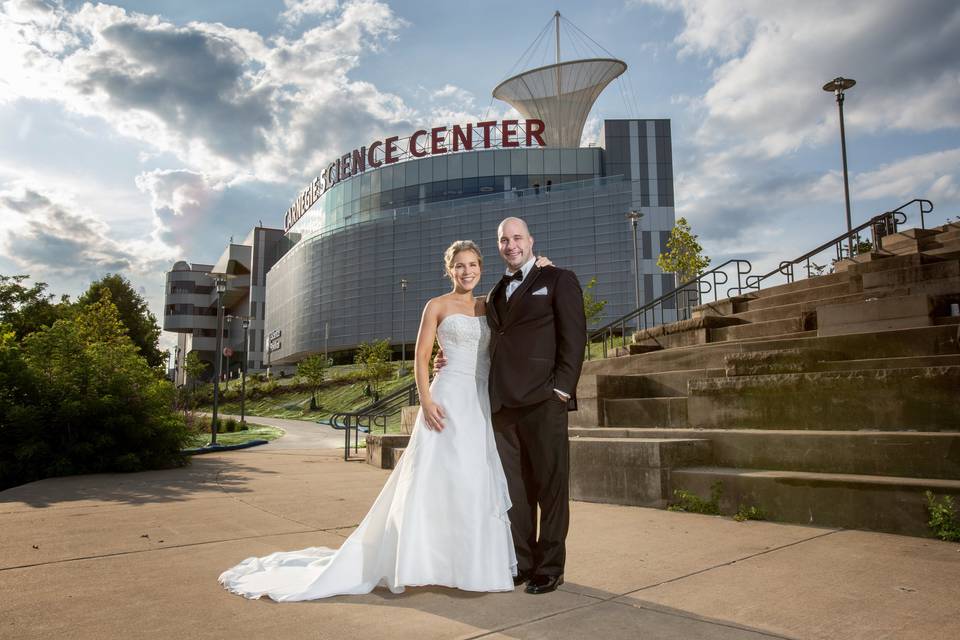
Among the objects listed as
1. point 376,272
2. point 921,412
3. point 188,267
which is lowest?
point 921,412

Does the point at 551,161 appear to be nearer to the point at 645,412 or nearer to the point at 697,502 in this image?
the point at 645,412

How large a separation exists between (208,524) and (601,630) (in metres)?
4.27

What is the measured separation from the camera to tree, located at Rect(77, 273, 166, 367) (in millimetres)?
55875

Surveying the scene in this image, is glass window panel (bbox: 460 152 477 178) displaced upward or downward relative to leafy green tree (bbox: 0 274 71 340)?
upward

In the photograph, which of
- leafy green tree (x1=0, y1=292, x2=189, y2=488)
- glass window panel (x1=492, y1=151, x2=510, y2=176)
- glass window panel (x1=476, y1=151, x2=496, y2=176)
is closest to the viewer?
leafy green tree (x1=0, y1=292, x2=189, y2=488)

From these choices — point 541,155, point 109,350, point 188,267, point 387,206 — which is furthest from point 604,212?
point 188,267

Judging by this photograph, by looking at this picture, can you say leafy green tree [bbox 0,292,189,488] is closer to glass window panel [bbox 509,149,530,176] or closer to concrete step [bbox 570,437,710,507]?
concrete step [bbox 570,437,710,507]

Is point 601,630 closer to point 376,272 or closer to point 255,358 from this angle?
point 376,272

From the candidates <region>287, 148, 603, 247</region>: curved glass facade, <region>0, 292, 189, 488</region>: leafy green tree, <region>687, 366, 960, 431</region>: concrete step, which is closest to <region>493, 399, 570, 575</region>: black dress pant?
<region>687, 366, 960, 431</region>: concrete step

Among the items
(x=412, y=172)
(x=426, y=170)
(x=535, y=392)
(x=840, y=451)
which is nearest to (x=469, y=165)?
(x=426, y=170)

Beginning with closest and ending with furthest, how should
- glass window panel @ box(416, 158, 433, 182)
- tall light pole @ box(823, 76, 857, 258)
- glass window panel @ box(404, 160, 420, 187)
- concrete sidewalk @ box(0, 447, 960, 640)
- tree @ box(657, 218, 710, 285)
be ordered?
1. concrete sidewalk @ box(0, 447, 960, 640)
2. tall light pole @ box(823, 76, 857, 258)
3. tree @ box(657, 218, 710, 285)
4. glass window panel @ box(416, 158, 433, 182)
5. glass window panel @ box(404, 160, 420, 187)

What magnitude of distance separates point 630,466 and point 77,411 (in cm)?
832

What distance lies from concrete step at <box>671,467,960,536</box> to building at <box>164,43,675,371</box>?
5332 centimetres

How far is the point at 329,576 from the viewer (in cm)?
348
